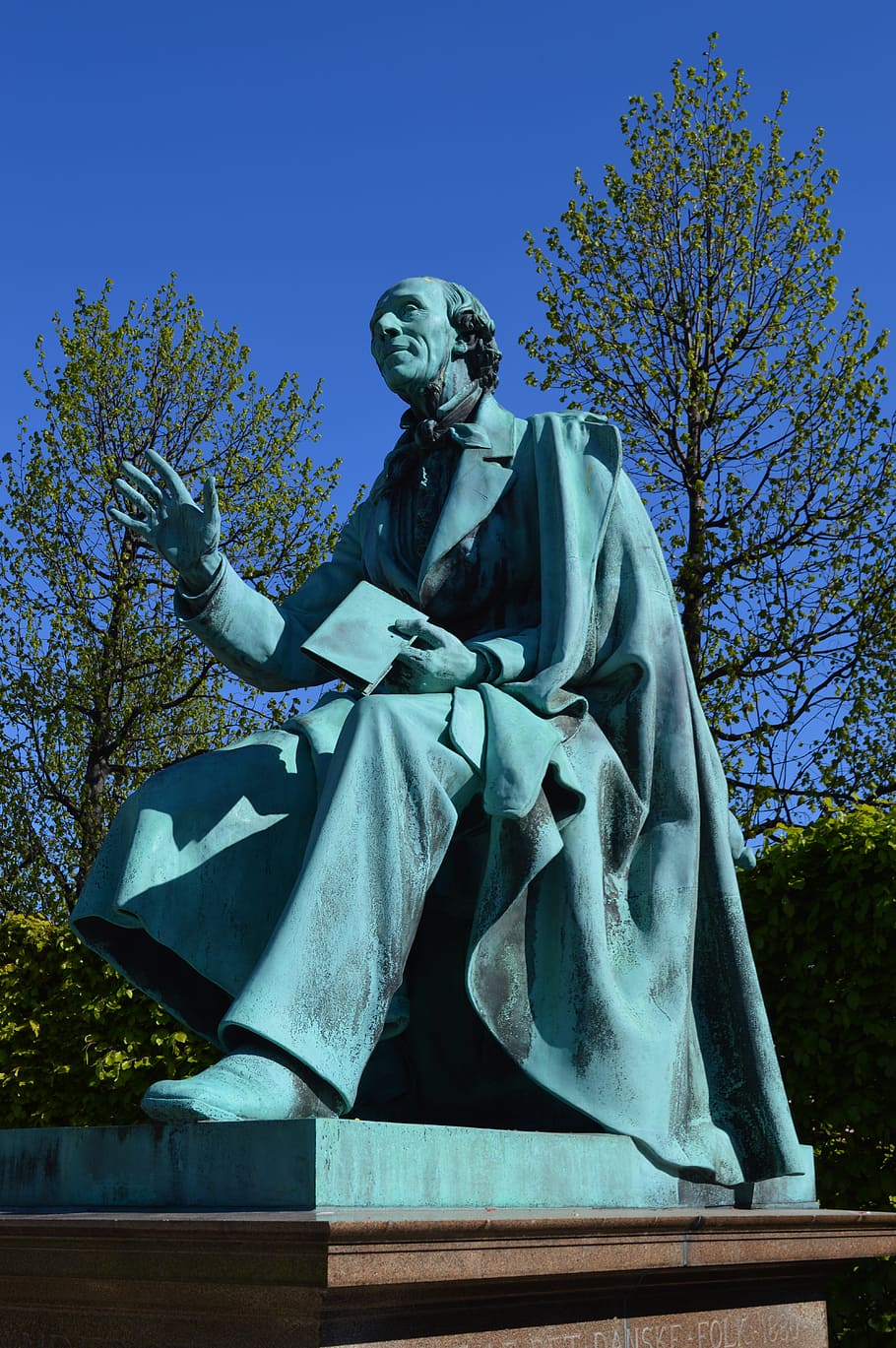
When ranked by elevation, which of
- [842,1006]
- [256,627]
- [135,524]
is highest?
[135,524]

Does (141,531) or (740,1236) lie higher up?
(141,531)

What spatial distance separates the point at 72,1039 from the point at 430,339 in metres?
5.81

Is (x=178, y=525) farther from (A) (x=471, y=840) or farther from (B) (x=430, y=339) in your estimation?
(A) (x=471, y=840)

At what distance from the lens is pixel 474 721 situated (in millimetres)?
3480

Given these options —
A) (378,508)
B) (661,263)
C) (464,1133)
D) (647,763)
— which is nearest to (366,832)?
(464,1133)

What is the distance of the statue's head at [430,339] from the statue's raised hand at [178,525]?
0.60 m

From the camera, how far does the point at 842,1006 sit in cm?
673

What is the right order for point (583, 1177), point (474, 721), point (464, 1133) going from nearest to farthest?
point (464, 1133) → point (583, 1177) → point (474, 721)

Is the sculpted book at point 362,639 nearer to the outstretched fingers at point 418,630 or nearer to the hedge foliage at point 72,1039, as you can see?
the outstretched fingers at point 418,630

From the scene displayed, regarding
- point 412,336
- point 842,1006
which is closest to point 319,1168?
point 412,336

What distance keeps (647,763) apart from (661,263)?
9886mm

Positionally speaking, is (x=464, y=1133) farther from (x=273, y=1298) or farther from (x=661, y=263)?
(x=661, y=263)

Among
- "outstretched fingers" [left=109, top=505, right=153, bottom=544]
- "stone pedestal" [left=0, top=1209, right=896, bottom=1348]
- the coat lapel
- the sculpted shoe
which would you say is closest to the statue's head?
the coat lapel

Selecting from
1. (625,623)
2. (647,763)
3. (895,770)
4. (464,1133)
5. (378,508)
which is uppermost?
(895,770)
